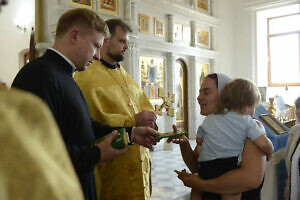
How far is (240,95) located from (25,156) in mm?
1592

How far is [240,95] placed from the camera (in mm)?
1695

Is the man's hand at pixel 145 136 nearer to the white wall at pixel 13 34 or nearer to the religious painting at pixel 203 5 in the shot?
the religious painting at pixel 203 5

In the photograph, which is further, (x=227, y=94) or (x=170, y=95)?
(x=170, y=95)

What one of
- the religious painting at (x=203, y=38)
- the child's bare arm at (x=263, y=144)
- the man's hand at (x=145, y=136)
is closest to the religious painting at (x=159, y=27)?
the religious painting at (x=203, y=38)

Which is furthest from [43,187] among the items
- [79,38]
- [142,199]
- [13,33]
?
[13,33]

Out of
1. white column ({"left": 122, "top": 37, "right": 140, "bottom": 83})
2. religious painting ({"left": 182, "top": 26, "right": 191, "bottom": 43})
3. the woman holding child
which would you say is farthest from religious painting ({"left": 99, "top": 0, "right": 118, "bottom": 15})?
the woman holding child

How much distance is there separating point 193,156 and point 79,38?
1173 mm

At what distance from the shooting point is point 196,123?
38.9 ft

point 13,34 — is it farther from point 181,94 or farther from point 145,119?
point 145,119

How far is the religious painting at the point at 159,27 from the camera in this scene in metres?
10.2

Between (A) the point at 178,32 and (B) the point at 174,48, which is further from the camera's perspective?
(A) the point at 178,32

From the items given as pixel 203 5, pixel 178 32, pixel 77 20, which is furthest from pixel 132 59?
pixel 77 20

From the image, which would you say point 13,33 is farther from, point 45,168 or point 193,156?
point 45,168

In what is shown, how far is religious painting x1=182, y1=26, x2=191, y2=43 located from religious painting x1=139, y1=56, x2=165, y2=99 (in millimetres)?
1711
